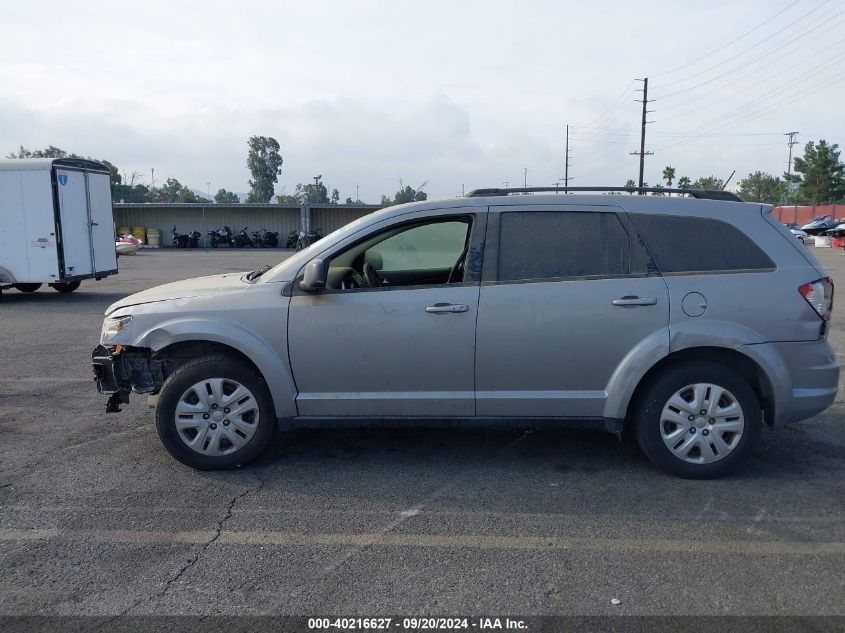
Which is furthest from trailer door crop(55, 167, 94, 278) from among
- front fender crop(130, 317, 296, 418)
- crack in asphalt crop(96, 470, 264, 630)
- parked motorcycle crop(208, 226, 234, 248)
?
parked motorcycle crop(208, 226, 234, 248)

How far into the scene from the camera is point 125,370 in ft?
16.2

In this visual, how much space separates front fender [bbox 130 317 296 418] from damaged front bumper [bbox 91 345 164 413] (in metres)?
0.29

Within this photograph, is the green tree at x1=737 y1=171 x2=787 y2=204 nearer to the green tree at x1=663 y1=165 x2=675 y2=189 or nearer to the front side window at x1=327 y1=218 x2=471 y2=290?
the green tree at x1=663 y1=165 x2=675 y2=189

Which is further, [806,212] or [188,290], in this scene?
[806,212]

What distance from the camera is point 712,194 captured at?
505cm

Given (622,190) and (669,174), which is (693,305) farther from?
(669,174)

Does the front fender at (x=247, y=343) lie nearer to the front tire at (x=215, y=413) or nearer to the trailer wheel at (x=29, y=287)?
the front tire at (x=215, y=413)

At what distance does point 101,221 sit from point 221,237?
31701mm

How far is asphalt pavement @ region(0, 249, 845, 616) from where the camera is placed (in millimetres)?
3227

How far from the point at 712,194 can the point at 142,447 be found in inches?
186

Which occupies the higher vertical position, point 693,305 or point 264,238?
point 693,305

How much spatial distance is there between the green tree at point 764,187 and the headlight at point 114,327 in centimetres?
9858

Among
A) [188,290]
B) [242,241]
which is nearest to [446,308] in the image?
[188,290]

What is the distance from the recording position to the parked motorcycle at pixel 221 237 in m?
46.0
